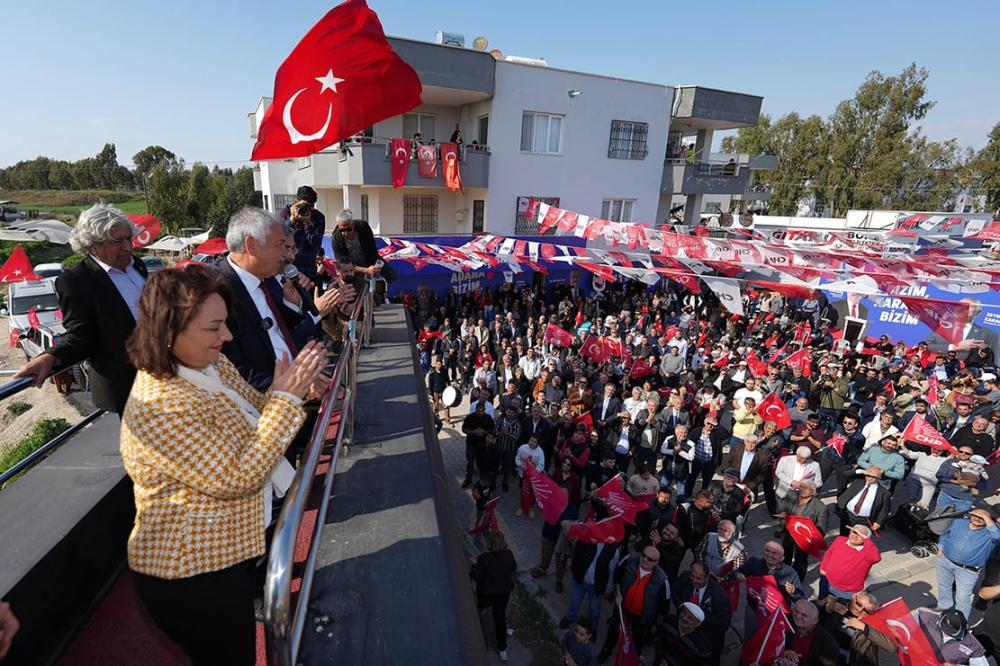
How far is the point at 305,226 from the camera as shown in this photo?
5098 mm

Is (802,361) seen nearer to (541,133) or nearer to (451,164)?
(451,164)

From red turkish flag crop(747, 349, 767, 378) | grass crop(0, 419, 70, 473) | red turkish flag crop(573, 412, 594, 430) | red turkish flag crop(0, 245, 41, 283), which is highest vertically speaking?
red turkish flag crop(0, 245, 41, 283)

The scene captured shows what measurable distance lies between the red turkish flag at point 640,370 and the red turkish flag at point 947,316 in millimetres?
5392

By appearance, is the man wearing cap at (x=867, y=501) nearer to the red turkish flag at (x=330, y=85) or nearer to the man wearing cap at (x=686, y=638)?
the man wearing cap at (x=686, y=638)

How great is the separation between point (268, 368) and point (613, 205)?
22.8 metres

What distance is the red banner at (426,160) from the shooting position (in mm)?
18422

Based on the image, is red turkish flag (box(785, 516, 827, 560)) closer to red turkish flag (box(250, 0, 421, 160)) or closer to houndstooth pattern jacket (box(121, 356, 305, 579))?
houndstooth pattern jacket (box(121, 356, 305, 579))

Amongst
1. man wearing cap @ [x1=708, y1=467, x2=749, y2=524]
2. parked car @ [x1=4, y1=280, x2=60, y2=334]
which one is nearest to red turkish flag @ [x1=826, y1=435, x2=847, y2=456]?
man wearing cap @ [x1=708, y1=467, x2=749, y2=524]

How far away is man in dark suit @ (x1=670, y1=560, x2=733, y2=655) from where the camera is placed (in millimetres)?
5188

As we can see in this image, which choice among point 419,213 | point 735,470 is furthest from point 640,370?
point 419,213

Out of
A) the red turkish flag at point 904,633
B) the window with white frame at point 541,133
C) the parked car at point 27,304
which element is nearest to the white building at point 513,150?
the window with white frame at point 541,133

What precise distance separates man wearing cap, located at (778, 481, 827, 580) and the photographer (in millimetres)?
7575

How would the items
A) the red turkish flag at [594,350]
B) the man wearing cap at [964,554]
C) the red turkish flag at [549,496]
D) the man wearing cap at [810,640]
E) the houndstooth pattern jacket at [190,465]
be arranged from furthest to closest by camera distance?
the red turkish flag at [594,350]
the red turkish flag at [549,496]
the man wearing cap at [964,554]
the man wearing cap at [810,640]
the houndstooth pattern jacket at [190,465]

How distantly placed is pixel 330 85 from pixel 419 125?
678 inches
